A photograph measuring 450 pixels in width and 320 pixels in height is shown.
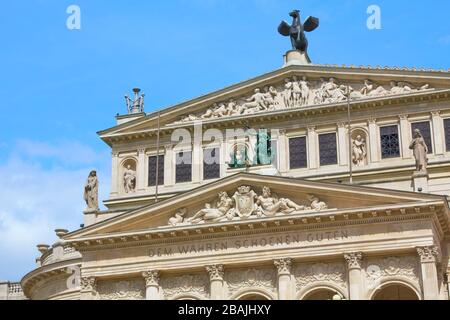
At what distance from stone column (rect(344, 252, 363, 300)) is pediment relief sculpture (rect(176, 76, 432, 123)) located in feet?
Result: 36.3

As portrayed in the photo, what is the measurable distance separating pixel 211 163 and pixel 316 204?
34.5ft

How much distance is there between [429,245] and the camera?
1528 inches

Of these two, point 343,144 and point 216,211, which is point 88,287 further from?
point 343,144

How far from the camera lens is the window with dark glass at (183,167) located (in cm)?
5038

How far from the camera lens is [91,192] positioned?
46.7 metres

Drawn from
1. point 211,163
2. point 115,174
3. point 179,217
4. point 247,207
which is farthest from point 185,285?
point 115,174

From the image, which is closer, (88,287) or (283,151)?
(88,287)

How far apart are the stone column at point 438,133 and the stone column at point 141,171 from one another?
15.3 metres

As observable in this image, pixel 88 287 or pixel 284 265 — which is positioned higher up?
pixel 284 265

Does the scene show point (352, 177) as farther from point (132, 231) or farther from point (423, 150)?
point (132, 231)

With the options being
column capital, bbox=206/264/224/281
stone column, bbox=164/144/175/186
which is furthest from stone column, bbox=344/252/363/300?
stone column, bbox=164/144/175/186

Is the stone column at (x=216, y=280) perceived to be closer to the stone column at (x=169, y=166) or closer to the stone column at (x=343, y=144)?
the stone column at (x=169, y=166)
